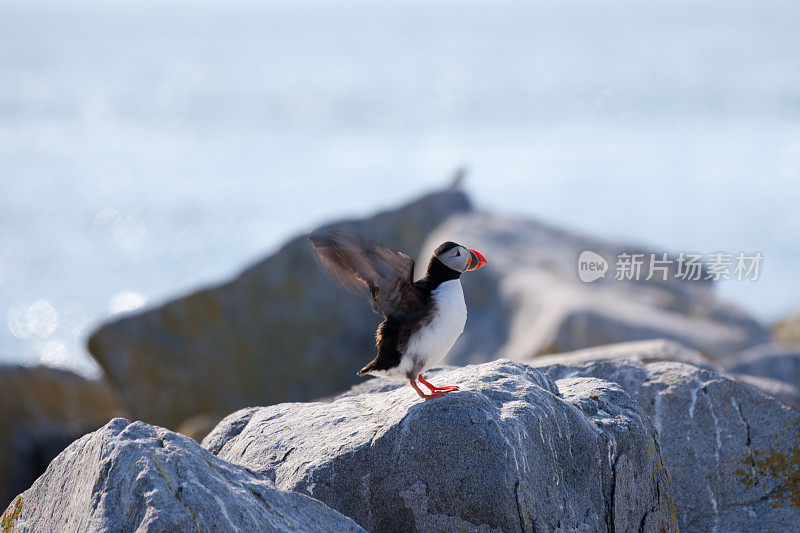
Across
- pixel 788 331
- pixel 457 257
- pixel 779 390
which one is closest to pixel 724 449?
pixel 457 257

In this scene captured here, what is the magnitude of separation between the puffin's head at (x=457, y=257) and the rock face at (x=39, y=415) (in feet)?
24.8

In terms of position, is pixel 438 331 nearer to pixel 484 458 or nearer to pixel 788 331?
pixel 484 458

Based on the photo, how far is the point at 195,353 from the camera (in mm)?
12789

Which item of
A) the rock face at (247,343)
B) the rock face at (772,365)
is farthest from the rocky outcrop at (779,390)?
the rock face at (247,343)

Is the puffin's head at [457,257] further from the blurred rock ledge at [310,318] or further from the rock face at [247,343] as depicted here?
the rock face at [247,343]

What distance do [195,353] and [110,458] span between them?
8.86m

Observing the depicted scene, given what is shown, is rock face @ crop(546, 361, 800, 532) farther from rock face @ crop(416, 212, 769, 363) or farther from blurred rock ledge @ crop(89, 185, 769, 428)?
blurred rock ledge @ crop(89, 185, 769, 428)

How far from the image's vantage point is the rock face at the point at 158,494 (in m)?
3.86

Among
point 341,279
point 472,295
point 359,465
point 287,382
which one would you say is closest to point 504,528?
point 359,465

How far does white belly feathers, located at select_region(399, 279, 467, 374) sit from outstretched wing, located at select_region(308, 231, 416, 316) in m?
0.18

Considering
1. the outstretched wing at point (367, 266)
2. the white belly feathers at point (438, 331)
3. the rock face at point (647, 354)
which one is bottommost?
the rock face at point (647, 354)

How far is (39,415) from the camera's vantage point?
11328 mm

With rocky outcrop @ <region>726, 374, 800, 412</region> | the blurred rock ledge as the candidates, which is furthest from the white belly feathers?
the blurred rock ledge

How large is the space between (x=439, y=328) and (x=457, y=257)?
1.34 feet
